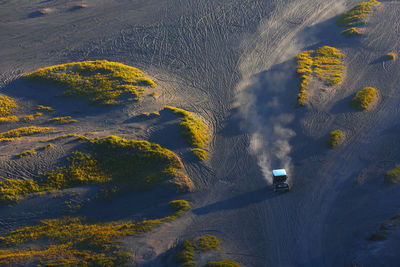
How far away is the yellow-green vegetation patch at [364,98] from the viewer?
1789 inches

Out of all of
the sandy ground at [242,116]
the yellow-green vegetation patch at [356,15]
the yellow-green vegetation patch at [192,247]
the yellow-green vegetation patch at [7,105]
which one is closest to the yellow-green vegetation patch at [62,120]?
the sandy ground at [242,116]

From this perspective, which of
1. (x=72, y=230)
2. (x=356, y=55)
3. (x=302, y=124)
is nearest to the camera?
(x=72, y=230)

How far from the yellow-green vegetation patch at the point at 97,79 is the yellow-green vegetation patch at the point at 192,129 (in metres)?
7.13

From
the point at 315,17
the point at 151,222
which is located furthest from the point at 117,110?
the point at 315,17

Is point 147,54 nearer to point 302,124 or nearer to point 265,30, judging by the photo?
point 265,30

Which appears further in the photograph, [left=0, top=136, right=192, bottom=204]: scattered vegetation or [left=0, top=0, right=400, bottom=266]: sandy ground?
[left=0, top=136, right=192, bottom=204]: scattered vegetation

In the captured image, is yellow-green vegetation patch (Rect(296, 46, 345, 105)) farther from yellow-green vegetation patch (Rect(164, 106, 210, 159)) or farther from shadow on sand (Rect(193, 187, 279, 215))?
shadow on sand (Rect(193, 187, 279, 215))

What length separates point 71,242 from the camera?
31203mm

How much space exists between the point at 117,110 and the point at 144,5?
35003 millimetres

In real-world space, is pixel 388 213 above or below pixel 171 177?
below

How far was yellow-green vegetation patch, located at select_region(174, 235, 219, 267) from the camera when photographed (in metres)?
29.7

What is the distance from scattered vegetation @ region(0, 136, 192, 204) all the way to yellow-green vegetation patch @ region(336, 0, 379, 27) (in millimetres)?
42216

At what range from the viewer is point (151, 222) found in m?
33.4

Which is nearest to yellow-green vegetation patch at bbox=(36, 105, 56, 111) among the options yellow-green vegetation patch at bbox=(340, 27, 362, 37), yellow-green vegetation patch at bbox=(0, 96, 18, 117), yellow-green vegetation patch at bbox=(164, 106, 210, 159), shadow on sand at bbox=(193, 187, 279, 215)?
yellow-green vegetation patch at bbox=(0, 96, 18, 117)
